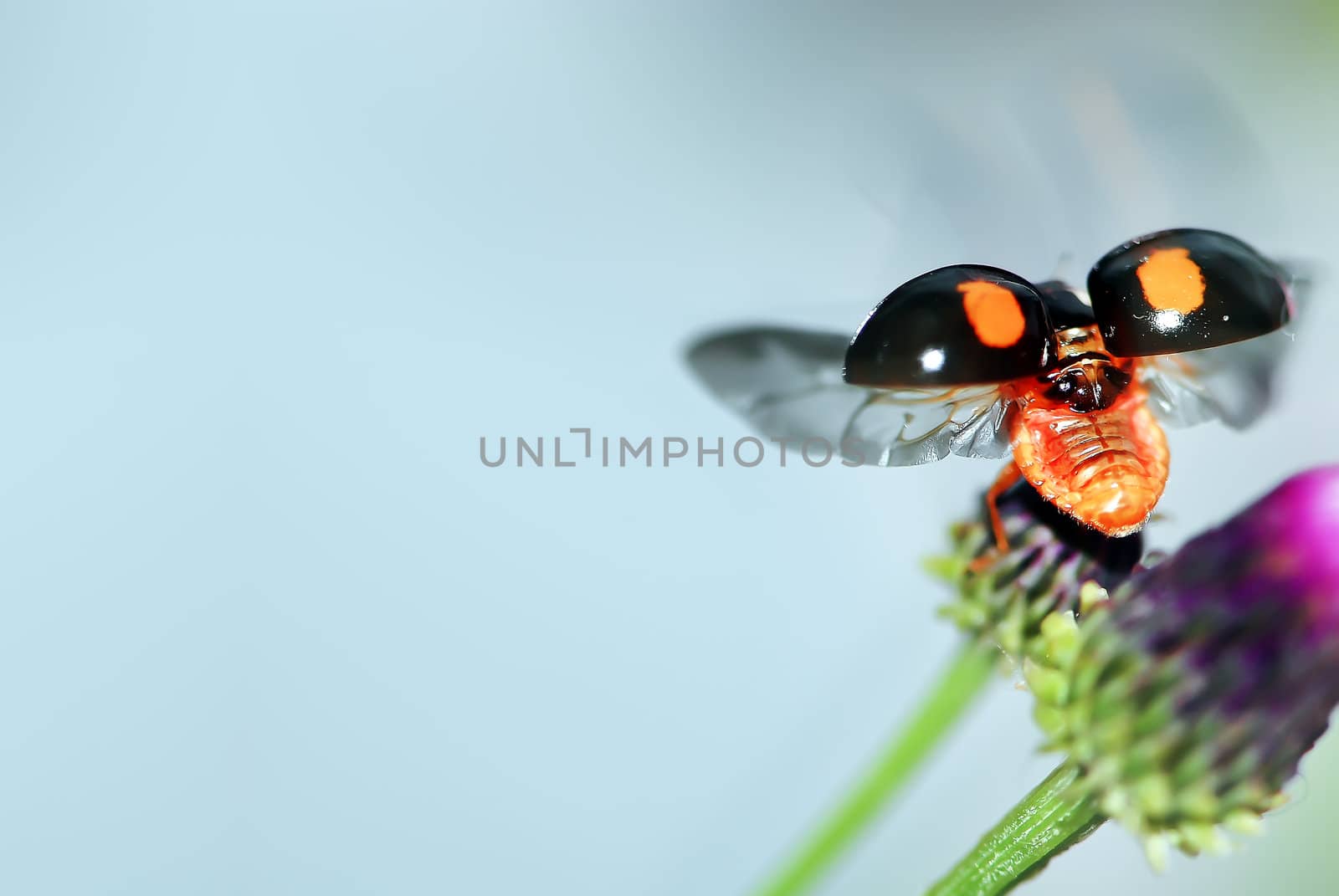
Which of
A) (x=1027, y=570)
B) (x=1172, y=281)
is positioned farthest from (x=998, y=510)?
Answer: (x=1172, y=281)

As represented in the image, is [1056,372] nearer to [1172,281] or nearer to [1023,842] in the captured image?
[1172,281]

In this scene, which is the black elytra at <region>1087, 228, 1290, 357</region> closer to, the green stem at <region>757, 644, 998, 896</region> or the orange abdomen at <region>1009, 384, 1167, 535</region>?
the orange abdomen at <region>1009, 384, 1167, 535</region>

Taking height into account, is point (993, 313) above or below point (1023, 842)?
above

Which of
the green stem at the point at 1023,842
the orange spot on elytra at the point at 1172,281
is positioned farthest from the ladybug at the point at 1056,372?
the green stem at the point at 1023,842

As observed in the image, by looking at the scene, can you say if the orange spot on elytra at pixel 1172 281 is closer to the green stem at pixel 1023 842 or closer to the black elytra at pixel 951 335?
the black elytra at pixel 951 335

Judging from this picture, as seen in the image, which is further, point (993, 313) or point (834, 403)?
point (834, 403)

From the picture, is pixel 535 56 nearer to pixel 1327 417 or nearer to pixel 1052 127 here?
pixel 1052 127

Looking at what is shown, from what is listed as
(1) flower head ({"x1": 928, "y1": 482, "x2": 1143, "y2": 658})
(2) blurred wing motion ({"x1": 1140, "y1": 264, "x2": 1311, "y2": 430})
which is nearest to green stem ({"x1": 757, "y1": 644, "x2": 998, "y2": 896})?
(1) flower head ({"x1": 928, "y1": 482, "x2": 1143, "y2": 658})
